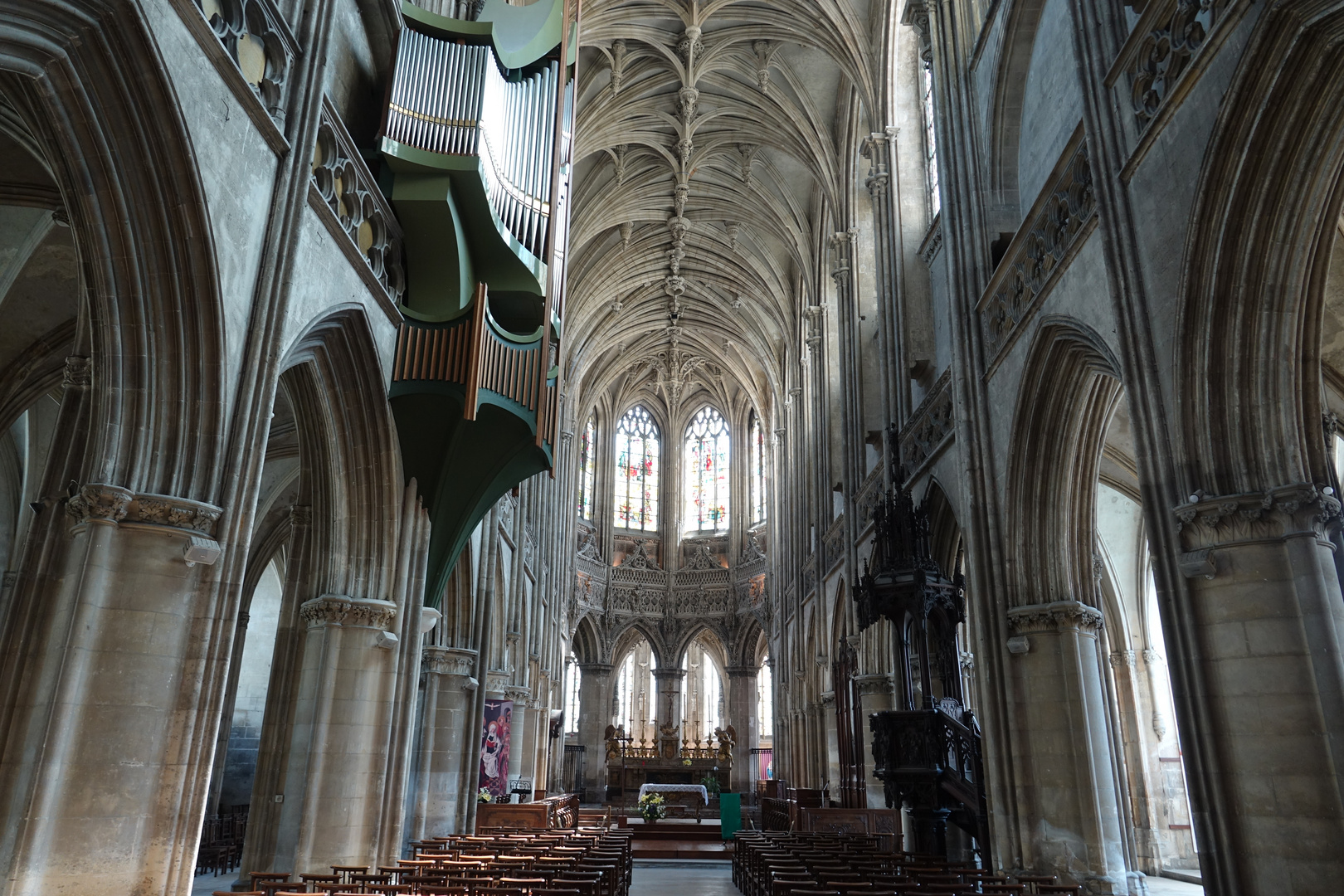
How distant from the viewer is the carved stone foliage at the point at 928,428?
1287 centimetres

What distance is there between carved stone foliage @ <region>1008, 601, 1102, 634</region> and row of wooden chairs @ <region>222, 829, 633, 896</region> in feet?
15.5

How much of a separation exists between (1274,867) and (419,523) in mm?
8033

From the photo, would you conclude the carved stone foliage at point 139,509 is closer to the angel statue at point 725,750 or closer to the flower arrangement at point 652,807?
the flower arrangement at point 652,807

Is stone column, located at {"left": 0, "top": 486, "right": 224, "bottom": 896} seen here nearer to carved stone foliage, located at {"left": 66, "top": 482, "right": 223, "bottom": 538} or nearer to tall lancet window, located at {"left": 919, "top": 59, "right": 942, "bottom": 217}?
carved stone foliage, located at {"left": 66, "top": 482, "right": 223, "bottom": 538}

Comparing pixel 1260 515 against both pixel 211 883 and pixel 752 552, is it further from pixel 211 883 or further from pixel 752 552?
pixel 752 552

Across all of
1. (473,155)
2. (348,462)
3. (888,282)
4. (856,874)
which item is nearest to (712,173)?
(888,282)

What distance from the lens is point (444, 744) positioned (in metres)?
14.8

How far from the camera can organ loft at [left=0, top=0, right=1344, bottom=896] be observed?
572cm

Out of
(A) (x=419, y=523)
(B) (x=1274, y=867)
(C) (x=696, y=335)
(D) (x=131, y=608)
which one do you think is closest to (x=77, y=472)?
(D) (x=131, y=608)

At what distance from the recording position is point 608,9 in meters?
18.6

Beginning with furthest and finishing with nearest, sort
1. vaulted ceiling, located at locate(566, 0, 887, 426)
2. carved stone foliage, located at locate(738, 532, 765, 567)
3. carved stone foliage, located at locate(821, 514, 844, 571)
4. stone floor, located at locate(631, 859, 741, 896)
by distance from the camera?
carved stone foliage, located at locate(738, 532, 765, 567), carved stone foliage, located at locate(821, 514, 844, 571), vaulted ceiling, located at locate(566, 0, 887, 426), stone floor, located at locate(631, 859, 741, 896)

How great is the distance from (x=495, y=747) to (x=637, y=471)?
65.6 ft

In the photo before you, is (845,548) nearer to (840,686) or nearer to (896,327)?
(840,686)

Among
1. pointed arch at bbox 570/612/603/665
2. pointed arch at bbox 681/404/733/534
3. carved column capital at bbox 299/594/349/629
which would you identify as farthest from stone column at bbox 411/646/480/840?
pointed arch at bbox 681/404/733/534
